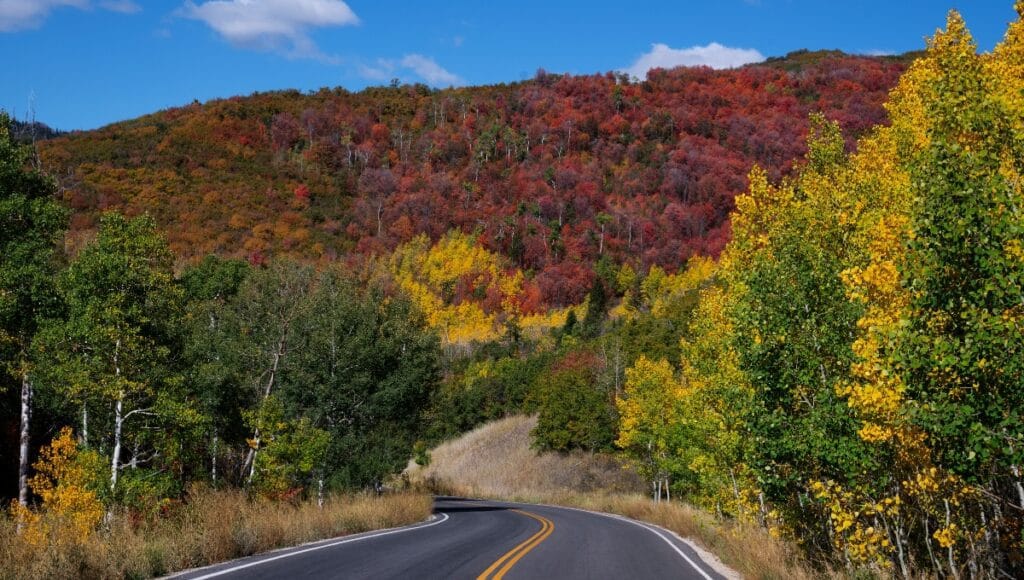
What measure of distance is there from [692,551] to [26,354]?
69.2 feet

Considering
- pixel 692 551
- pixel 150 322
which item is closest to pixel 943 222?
pixel 692 551

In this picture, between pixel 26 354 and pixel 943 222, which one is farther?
pixel 26 354

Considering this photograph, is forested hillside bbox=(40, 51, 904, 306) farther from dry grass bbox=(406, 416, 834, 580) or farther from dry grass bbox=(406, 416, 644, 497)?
dry grass bbox=(406, 416, 834, 580)

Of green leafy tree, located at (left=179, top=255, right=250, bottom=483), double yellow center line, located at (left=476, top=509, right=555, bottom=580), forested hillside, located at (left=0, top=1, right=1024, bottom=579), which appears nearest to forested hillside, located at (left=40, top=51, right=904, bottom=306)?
forested hillside, located at (left=0, top=1, right=1024, bottom=579)

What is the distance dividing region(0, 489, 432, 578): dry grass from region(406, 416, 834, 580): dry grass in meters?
11.1

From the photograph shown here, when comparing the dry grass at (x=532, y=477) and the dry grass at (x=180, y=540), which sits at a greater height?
the dry grass at (x=180, y=540)

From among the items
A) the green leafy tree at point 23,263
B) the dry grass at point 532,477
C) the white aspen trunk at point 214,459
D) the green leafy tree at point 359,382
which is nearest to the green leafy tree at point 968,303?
the dry grass at point 532,477

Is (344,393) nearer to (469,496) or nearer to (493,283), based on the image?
(469,496)

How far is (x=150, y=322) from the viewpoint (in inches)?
920

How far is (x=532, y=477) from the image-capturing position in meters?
60.9

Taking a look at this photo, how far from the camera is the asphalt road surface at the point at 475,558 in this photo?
1112 centimetres

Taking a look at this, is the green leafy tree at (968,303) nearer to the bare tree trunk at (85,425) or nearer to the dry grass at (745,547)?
the dry grass at (745,547)

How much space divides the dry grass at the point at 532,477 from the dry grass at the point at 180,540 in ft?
36.4

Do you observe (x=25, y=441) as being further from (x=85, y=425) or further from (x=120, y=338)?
(x=120, y=338)
